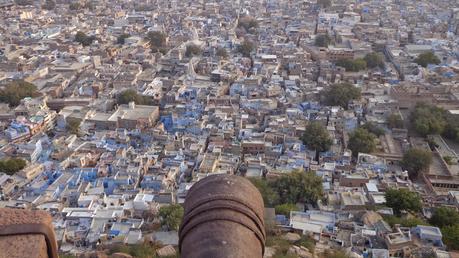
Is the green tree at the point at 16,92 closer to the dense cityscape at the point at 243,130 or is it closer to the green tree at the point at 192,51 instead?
the dense cityscape at the point at 243,130

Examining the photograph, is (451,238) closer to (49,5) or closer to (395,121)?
(395,121)

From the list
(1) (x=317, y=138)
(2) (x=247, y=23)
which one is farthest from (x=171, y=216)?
(2) (x=247, y=23)

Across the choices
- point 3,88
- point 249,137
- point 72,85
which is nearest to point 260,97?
point 249,137

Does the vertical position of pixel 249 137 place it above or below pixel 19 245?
below

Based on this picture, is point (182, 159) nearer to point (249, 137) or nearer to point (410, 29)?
point (249, 137)

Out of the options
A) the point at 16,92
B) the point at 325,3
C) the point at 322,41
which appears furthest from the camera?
the point at 325,3

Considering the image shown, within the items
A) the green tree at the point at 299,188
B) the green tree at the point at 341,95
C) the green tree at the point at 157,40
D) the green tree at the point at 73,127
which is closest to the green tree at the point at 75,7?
the green tree at the point at 157,40
